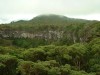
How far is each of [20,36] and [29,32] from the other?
717 cm

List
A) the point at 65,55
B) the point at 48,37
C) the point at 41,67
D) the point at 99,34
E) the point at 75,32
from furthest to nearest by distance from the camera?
the point at 48,37
the point at 75,32
the point at 99,34
the point at 65,55
the point at 41,67

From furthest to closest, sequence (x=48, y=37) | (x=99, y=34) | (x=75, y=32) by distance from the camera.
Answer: (x=48, y=37), (x=75, y=32), (x=99, y=34)

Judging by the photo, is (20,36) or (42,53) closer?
(42,53)

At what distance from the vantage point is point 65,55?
50.5 meters

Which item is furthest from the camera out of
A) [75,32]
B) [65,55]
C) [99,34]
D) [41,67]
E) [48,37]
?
[48,37]

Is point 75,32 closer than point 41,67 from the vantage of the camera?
No

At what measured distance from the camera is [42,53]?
171ft

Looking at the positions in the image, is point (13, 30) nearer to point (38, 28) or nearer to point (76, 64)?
point (38, 28)

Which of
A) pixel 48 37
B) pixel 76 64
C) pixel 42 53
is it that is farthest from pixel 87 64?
pixel 48 37

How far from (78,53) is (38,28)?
133484 millimetres

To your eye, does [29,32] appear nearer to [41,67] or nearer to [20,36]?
[20,36]

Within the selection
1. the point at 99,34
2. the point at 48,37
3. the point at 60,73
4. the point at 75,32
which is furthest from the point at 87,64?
the point at 48,37

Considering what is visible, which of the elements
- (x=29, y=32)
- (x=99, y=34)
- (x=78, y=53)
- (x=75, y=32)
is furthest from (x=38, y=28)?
(x=78, y=53)

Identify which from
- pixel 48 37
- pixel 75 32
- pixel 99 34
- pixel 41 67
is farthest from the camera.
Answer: pixel 48 37
